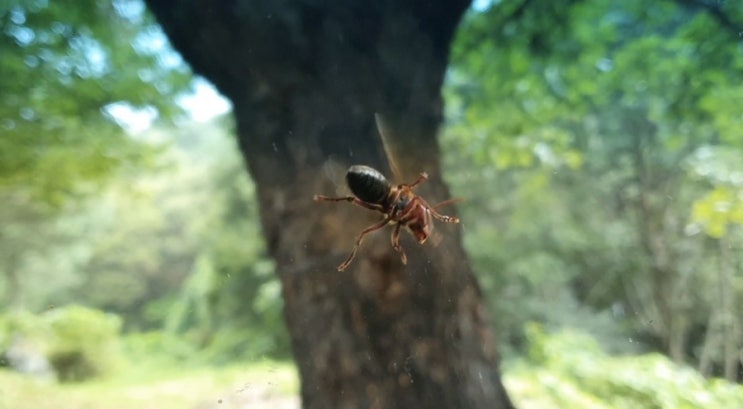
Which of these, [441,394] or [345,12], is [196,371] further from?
[345,12]

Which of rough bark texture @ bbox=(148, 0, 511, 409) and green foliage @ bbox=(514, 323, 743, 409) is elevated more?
rough bark texture @ bbox=(148, 0, 511, 409)

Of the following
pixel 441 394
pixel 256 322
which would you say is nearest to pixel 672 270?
pixel 441 394

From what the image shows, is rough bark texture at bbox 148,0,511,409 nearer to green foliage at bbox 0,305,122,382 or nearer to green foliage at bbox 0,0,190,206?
green foliage at bbox 0,0,190,206

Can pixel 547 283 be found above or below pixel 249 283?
below

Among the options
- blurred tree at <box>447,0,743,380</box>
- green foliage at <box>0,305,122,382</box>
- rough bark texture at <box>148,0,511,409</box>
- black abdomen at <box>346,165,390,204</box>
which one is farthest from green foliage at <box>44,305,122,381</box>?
blurred tree at <box>447,0,743,380</box>

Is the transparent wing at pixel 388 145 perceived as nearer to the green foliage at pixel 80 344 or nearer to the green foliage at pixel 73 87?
the green foliage at pixel 73 87

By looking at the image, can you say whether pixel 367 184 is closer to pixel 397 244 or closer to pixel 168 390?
pixel 397 244
